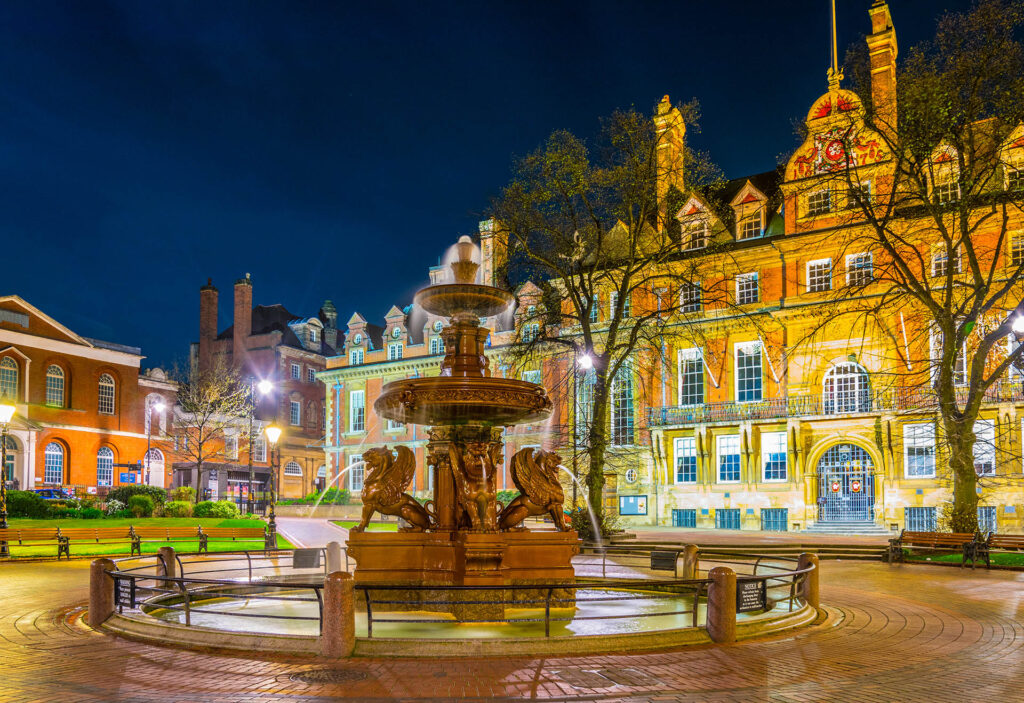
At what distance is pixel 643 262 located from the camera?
1108 inches

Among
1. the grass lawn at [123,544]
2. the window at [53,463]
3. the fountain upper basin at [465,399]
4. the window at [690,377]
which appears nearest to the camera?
the fountain upper basin at [465,399]

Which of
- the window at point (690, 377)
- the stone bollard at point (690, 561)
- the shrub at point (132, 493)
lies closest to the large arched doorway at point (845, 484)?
the window at point (690, 377)

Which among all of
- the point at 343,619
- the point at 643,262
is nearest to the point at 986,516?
the point at 643,262

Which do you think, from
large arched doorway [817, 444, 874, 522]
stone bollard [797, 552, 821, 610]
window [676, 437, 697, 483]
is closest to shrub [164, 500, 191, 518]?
window [676, 437, 697, 483]

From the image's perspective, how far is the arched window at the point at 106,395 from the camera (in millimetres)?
53312

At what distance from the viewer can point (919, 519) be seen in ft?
112

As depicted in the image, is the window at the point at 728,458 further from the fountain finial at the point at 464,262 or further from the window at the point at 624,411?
the fountain finial at the point at 464,262

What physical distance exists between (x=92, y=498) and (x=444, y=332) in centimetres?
3702

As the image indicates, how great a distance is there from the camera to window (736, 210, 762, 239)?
4188 cm

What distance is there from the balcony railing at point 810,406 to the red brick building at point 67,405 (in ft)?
112

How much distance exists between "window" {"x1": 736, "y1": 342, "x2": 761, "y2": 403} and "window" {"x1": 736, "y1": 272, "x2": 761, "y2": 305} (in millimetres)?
2242

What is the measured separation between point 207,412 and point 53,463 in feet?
31.9

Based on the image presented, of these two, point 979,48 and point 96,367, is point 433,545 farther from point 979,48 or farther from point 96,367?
point 96,367

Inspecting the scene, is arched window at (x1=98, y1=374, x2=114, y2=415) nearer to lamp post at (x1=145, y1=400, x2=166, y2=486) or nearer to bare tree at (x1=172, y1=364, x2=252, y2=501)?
lamp post at (x1=145, y1=400, x2=166, y2=486)
